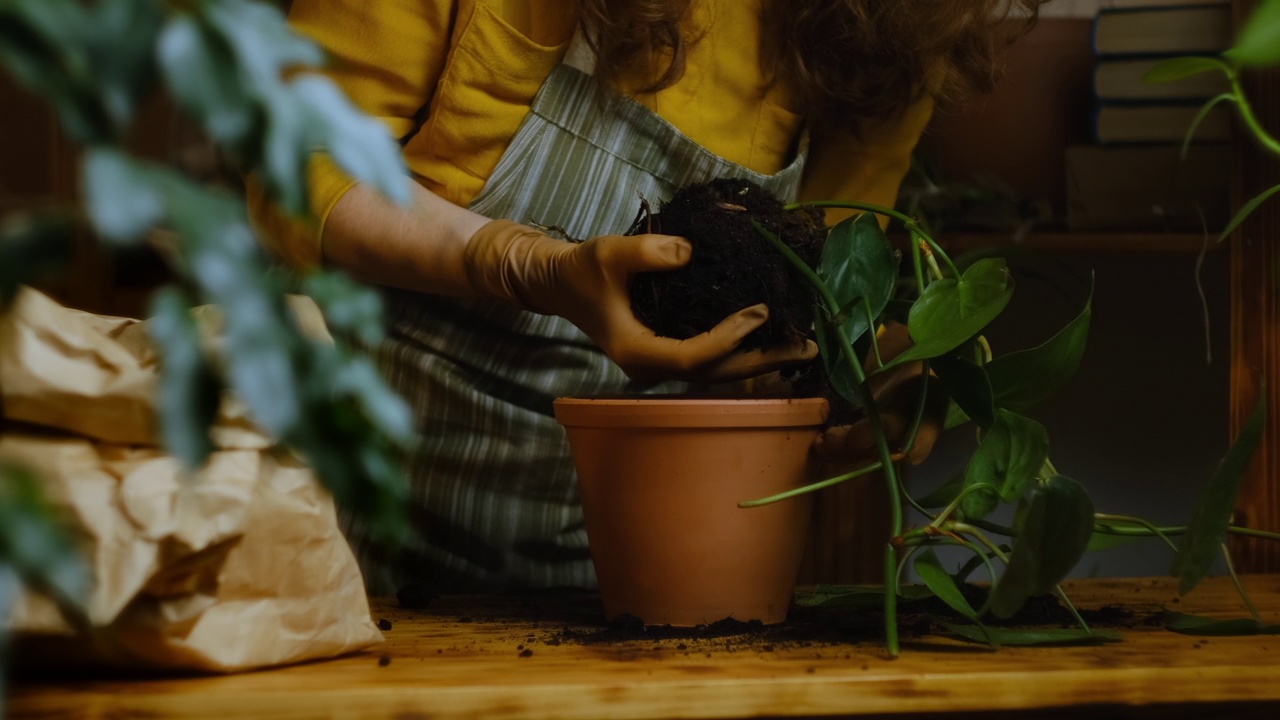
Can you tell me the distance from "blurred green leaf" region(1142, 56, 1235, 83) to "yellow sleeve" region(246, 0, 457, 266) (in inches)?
23.4

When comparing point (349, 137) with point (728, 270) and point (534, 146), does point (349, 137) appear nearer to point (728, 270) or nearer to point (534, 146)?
point (728, 270)

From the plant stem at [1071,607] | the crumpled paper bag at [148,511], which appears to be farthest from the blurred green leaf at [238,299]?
the plant stem at [1071,607]

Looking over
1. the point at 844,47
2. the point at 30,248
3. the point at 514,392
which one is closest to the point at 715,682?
the point at 30,248

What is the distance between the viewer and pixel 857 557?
1.80 m

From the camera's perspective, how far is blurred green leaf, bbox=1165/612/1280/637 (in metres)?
0.76

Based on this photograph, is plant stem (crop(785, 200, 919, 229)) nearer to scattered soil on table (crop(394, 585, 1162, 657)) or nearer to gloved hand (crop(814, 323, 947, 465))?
gloved hand (crop(814, 323, 947, 465))

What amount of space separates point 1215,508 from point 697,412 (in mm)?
332

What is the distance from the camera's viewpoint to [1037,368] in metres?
0.79

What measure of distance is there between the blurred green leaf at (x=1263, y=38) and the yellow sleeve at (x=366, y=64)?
68 centimetres

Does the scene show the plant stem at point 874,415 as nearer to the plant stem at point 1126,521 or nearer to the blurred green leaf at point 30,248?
the plant stem at point 1126,521

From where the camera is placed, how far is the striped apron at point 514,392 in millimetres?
1124

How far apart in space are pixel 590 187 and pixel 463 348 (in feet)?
0.66

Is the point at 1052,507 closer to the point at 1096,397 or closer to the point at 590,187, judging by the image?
the point at 590,187

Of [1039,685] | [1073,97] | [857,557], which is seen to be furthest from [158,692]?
[1073,97]
